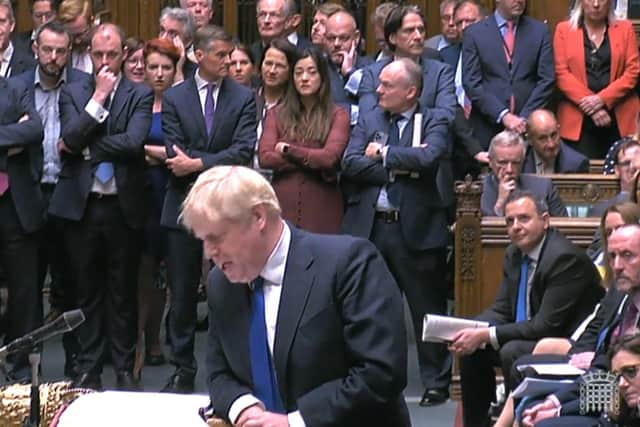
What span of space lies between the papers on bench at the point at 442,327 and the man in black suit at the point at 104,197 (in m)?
2.29

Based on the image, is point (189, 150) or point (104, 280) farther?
point (104, 280)

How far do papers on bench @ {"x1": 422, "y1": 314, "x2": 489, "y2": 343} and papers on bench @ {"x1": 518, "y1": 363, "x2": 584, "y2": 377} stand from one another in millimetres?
782

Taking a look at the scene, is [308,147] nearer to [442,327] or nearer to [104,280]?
[104,280]

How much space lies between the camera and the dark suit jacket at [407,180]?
9289 mm

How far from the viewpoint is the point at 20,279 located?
31.8ft

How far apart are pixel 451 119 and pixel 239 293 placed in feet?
16.8

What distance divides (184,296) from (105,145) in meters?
0.99

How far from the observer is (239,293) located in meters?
4.66

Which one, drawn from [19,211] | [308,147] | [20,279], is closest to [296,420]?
[308,147]

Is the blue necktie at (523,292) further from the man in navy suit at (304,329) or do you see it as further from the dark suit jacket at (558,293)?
the man in navy suit at (304,329)

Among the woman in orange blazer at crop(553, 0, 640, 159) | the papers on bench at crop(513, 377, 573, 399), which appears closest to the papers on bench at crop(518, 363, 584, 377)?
the papers on bench at crop(513, 377, 573, 399)

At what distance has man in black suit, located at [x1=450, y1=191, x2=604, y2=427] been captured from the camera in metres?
7.95

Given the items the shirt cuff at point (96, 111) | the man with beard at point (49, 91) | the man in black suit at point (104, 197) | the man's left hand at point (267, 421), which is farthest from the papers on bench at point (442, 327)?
the man's left hand at point (267, 421)

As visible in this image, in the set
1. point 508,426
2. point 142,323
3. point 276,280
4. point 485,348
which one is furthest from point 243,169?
point 142,323
